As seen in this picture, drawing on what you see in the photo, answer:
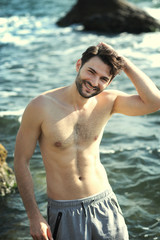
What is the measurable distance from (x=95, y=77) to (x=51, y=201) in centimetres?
113

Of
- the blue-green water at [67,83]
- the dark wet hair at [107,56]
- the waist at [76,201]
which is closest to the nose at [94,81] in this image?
the dark wet hair at [107,56]

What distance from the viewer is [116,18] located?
59.1ft

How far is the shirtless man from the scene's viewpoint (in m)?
3.16

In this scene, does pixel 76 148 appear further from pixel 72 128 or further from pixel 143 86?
pixel 143 86

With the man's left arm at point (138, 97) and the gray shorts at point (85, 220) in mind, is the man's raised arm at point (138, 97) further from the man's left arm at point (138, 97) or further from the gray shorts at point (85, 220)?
the gray shorts at point (85, 220)

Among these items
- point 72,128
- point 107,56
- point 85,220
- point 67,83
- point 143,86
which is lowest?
point 67,83

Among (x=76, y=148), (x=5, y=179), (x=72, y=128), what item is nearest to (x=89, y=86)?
(x=72, y=128)

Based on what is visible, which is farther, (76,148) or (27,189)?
(76,148)

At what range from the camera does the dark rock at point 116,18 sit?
1756 cm

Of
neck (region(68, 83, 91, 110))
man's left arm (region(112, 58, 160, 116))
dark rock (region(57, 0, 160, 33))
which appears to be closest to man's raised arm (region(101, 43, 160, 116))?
man's left arm (region(112, 58, 160, 116))

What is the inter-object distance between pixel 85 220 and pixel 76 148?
606 millimetres

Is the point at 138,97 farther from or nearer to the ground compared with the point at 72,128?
farther from the ground

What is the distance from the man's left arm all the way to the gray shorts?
82 cm

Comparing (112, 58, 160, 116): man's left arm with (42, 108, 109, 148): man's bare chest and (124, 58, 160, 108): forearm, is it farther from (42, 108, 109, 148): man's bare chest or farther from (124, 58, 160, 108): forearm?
(42, 108, 109, 148): man's bare chest
